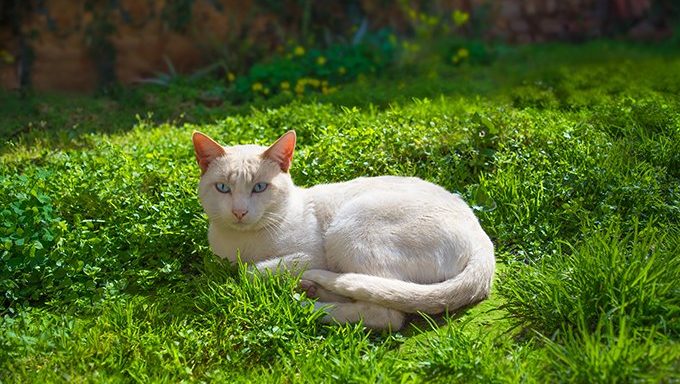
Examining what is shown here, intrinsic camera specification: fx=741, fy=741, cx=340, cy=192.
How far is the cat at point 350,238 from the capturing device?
385 centimetres

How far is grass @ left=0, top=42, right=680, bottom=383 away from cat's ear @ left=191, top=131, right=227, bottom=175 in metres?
0.60

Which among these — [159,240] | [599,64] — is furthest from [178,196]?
[599,64]

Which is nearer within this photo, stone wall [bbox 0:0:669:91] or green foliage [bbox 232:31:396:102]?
green foliage [bbox 232:31:396:102]

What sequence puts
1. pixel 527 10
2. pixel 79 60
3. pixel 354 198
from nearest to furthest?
pixel 354 198
pixel 79 60
pixel 527 10

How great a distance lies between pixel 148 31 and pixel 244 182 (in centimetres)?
627

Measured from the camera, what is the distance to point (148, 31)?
965 centimetres

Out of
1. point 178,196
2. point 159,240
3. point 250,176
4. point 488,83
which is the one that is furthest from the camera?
point 488,83

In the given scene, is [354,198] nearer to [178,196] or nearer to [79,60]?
[178,196]

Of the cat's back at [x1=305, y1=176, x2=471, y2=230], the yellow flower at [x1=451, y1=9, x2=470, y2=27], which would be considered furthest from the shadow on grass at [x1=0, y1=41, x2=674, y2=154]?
the cat's back at [x1=305, y1=176, x2=471, y2=230]

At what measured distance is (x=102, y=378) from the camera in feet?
11.4

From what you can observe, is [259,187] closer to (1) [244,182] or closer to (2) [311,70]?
(1) [244,182]

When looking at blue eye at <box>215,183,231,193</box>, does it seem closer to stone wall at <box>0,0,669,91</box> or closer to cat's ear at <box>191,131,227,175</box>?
cat's ear at <box>191,131,227,175</box>

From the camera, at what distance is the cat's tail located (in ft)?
12.3

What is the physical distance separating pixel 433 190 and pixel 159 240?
177 cm
